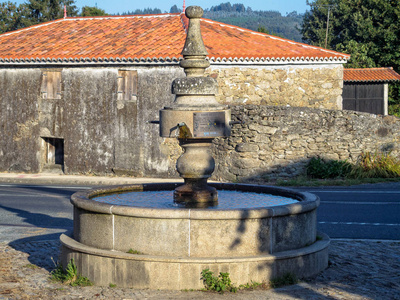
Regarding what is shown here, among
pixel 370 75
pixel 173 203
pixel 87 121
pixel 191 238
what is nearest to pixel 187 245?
pixel 191 238

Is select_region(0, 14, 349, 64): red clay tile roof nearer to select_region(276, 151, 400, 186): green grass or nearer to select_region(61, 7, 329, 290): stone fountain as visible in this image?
Result: select_region(276, 151, 400, 186): green grass

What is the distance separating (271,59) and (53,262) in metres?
13.3

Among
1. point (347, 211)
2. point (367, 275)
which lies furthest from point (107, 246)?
point (347, 211)

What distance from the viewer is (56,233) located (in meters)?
9.95

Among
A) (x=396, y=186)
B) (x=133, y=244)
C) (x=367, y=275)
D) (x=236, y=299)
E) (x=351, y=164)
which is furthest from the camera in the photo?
(x=351, y=164)

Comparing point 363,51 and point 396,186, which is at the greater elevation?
point 363,51

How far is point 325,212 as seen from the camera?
1218 centimetres

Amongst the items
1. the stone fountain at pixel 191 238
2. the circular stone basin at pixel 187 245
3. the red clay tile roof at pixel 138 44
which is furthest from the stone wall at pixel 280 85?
the circular stone basin at pixel 187 245

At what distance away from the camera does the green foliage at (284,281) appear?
6.67 meters

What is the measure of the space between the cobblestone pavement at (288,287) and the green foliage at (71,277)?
0.11 meters

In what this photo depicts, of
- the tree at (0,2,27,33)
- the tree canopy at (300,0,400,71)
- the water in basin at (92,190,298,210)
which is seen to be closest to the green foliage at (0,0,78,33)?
the tree at (0,2,27,33)

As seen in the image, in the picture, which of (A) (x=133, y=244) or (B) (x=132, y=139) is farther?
(B) (x=132, y=139)

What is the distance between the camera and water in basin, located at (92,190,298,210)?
815cm

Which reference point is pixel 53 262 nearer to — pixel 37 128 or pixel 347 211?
pixel 347 211
